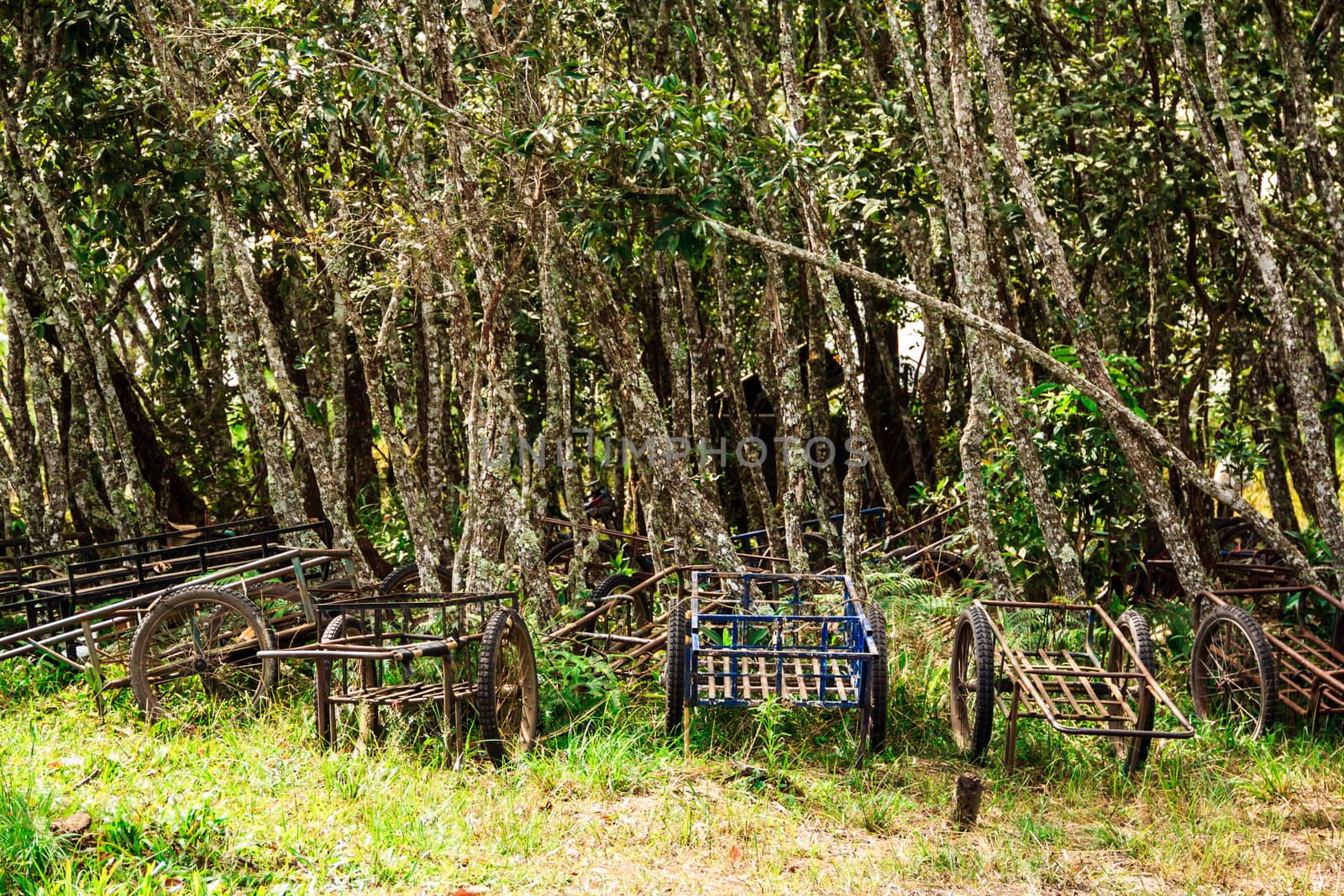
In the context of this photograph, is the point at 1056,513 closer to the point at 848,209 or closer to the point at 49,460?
the point at 848,209

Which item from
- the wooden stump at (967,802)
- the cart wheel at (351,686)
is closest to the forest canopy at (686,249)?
the cart wheel at (351,686)

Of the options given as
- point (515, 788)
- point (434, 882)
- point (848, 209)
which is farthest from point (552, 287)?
point (434, 882)

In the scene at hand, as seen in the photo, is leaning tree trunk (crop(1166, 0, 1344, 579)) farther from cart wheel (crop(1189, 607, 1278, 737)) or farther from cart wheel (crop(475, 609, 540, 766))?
cart wheel (crop(475, 609, 540, 766))

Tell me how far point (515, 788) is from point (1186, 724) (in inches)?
120

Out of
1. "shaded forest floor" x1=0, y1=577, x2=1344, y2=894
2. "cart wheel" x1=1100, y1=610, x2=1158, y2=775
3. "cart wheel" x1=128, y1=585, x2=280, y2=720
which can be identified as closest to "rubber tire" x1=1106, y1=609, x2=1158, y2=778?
"cart wheel" x1=1100, y1=610, x2=1158, y2=775

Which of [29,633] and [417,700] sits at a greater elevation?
[29,633]

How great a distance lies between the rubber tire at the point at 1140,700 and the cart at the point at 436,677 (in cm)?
303

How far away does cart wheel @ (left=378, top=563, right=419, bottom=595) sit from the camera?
8172 millimetres

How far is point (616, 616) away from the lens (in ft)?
26.0

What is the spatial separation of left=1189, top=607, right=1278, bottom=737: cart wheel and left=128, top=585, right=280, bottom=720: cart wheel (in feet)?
16.9

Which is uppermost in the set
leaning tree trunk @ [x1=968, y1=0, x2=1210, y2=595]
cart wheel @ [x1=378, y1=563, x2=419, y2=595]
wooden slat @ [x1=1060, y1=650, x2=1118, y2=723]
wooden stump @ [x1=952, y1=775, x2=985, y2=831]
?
leaning tree trunk @ [x1=968, y1=0, x2=1210, y2=595]

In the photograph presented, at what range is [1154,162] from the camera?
339 inches

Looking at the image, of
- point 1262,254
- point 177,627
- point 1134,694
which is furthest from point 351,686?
point 1262,254

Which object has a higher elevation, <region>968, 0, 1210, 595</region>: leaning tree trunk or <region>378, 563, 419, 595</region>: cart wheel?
<region>968, 0, 1210, 595</region>: leaning tree trunk
